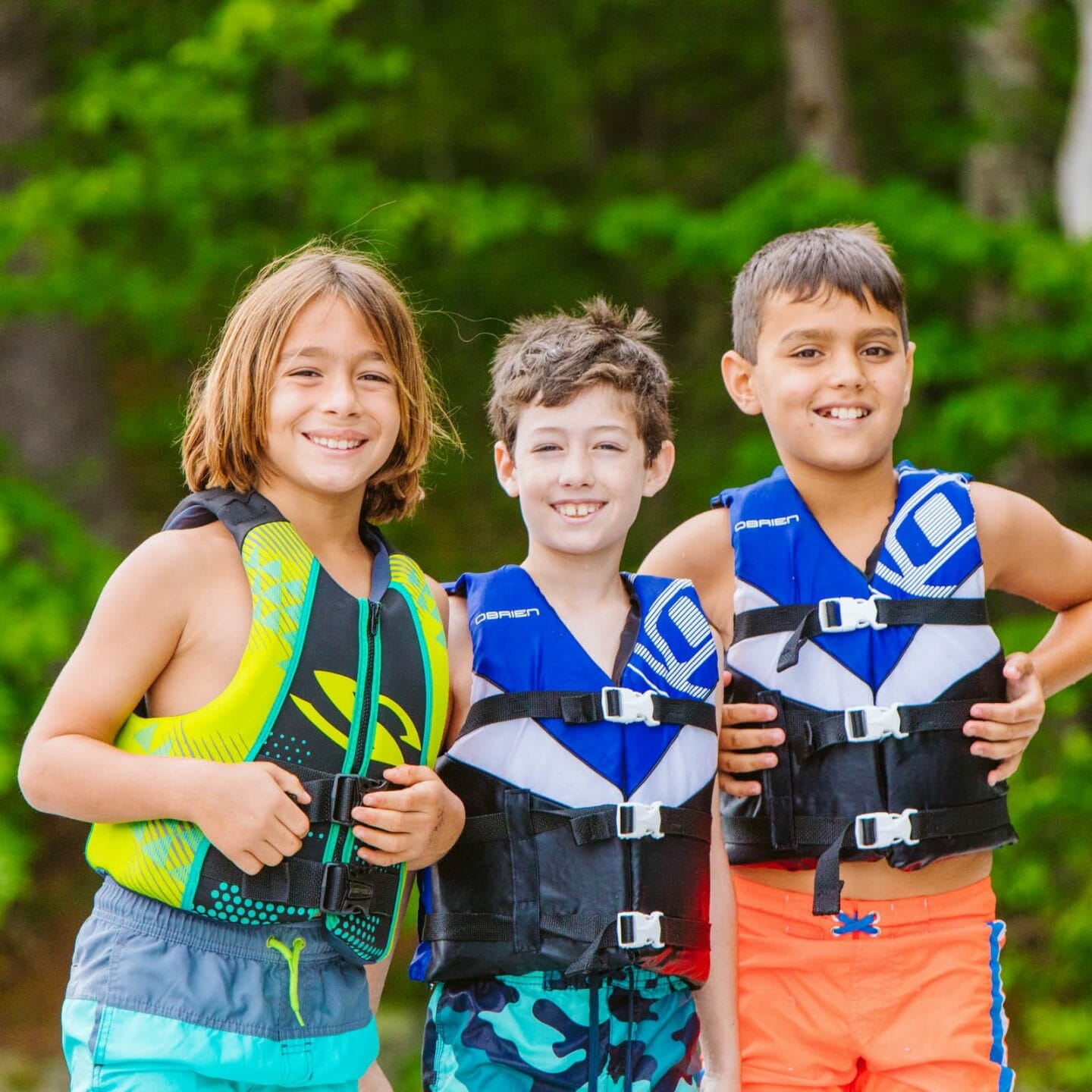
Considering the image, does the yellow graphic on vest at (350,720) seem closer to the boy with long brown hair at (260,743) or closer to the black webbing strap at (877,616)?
the boy with long brown hair at (260,743)

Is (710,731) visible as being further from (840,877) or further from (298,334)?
(298,334)

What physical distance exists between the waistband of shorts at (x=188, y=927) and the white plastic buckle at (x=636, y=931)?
635mm

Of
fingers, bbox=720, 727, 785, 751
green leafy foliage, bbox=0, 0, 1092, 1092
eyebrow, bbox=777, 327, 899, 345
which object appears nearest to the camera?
fingers, bbox=720, 727, 785, 751

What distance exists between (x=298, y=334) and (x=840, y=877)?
5.41 feet

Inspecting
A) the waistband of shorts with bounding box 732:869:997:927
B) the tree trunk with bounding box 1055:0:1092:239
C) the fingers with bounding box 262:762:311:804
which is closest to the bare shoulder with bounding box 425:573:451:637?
the fingers with bounding box 262:762:311:804

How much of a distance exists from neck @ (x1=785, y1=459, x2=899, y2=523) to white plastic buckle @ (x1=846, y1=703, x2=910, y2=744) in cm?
48

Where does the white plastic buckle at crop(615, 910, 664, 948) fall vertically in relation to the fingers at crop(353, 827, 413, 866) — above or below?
below

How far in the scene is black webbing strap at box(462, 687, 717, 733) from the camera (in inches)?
119

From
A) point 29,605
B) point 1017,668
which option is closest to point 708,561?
point 1017,668

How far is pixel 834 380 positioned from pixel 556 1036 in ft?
5.07

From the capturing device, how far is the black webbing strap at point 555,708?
3.02 metres

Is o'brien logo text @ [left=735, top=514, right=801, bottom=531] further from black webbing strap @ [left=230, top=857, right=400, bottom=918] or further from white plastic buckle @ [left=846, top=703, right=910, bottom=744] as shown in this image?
black webbing strap @ [left=230, top=857, right=400, bottom=918]

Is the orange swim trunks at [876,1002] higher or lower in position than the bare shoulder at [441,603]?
lower

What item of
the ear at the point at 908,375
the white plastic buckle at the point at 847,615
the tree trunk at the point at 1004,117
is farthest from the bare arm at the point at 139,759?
the tree trunk at the point at 1004,117
